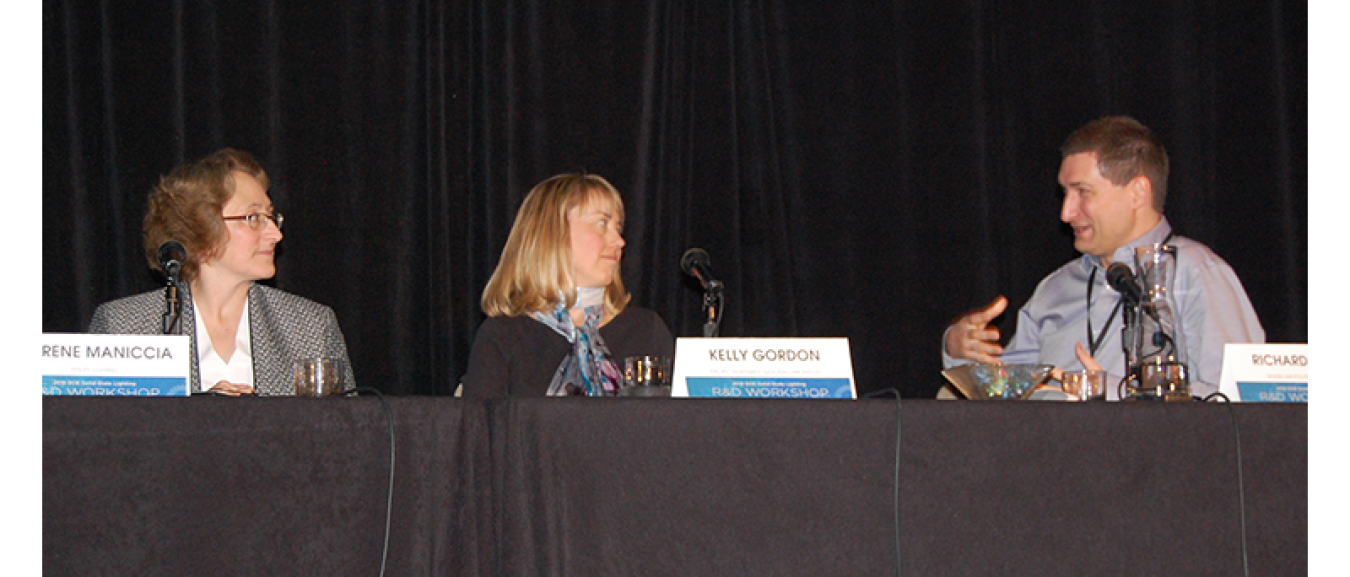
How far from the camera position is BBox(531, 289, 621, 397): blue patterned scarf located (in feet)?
8.29

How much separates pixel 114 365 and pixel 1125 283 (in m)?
1.81

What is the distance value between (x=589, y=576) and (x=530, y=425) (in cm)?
23

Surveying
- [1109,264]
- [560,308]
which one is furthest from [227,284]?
[1109,264]

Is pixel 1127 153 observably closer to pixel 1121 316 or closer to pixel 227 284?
pixel 1121 316

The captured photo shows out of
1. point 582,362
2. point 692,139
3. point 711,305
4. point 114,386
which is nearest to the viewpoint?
point 114,386

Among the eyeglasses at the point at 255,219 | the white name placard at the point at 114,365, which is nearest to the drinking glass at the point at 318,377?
the white name placard at the point at 114,365

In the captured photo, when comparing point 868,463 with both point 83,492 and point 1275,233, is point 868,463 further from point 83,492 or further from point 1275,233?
point 1275,233

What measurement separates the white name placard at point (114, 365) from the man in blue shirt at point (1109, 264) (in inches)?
67.4

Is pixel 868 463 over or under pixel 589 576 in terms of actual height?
over

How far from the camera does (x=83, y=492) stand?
1.43 metres

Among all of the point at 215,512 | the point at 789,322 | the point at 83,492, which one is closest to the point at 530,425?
the point at 215,512

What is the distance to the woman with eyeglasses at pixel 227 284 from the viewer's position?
8.94 ft

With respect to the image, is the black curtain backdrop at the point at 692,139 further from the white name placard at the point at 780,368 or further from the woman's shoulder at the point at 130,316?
the white name placard at the point at 780,368

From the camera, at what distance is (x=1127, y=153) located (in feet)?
9.18
